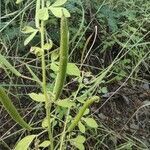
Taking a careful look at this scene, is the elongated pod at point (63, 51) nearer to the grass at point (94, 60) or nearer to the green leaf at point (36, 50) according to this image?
the green leaf at point (36, 50)

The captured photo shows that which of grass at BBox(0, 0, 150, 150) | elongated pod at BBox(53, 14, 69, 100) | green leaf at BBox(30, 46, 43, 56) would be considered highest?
elongated pod at BBox(53, 14, 69, 100)

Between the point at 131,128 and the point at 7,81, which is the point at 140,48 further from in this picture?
the point at 7,81

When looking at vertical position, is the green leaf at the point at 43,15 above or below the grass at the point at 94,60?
above

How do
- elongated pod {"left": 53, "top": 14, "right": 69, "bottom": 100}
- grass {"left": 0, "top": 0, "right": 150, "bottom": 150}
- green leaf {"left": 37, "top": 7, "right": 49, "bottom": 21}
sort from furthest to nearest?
grass {"left": 0, "top": 0, "right": 150, "bottom": 150}, green leaf {"left": 37, "top": 7, "right": 49, "bottom": 21}, elongated pod {"left": 53, "top": 14, "right": 69, "bottom": 100}

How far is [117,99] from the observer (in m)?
2.11

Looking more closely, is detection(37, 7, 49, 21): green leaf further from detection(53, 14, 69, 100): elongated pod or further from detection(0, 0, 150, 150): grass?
detection(0, 0, 150, 150): grass

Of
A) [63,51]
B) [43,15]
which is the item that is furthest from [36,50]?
[63,51]

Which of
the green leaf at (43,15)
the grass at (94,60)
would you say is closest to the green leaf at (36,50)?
the green leaf at (43,15)

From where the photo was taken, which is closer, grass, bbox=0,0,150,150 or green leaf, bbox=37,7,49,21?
green leaf, bbox=37,7,49,21

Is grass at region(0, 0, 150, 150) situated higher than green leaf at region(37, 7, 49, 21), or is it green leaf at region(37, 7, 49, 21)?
green leaf at region(37, 7, 49, 21)

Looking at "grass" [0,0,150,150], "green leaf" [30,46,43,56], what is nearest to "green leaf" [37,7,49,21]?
"green leaf" [30,46,43,56]

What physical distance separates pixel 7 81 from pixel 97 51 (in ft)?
1.78

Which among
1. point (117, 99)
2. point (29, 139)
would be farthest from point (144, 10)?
point (29, 139)

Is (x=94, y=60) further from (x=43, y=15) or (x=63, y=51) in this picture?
(x=63, y=51)
